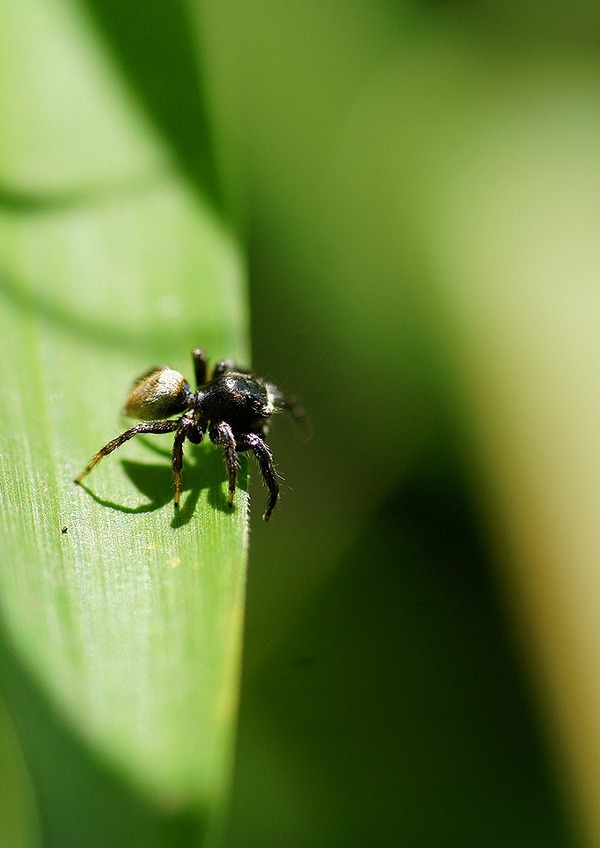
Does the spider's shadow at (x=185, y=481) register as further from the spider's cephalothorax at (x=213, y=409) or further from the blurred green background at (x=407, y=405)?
the blurred green background at (x=407, y=405)

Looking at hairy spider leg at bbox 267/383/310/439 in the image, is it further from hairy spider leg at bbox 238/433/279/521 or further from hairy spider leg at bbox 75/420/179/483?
hairy spider leg at bbox 75/420/179/483

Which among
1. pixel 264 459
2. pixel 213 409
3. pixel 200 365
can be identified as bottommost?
pixel 264 459

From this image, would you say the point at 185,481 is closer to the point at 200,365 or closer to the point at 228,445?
the point at 228,445

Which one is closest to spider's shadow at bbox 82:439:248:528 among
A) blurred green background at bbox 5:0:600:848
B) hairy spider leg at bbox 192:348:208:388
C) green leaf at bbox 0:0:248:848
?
green leaf at bbox 0:0:248:848

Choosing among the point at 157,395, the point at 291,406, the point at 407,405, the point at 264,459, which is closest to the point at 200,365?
the point at 157,395

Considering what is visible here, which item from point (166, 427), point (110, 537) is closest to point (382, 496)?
point (166, 427)

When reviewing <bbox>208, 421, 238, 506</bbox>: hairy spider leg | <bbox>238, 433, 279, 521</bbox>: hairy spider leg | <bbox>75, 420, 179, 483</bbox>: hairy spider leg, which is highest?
<bbox>75, 420, 179, 483</bbox>: hairy spider leg
